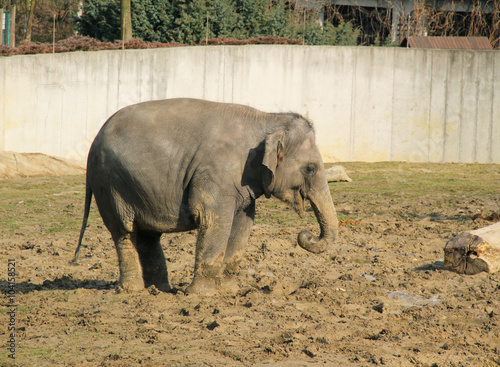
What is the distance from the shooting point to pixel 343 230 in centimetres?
939

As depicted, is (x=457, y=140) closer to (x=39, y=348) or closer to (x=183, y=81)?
(x=183, y=81)

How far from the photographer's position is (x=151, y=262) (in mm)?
6520

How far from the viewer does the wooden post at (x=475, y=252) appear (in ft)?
22.5

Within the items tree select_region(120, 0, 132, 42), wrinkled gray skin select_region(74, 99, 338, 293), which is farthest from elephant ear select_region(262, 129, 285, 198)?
tree select_region(120, 0, 132, 42)

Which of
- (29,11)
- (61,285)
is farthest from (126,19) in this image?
(61,285)

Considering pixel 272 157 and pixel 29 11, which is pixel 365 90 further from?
pixel 29 11

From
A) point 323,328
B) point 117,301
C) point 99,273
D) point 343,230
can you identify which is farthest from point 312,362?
point 343,230

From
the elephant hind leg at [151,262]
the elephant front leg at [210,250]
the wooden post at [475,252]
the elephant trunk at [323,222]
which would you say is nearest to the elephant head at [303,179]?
the elephant trunk at [323,222]

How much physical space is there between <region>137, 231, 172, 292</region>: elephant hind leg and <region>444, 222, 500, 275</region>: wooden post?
9.88ft

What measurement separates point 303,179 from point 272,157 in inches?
20.0

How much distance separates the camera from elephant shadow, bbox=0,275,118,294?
21.6ft

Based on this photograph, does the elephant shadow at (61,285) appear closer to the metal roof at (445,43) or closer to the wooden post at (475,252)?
the wooden post at (475,252)

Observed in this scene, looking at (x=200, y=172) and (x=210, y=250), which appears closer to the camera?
(x=200, y=172)

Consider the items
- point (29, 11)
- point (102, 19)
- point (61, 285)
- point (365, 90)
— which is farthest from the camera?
point (29, 11)
